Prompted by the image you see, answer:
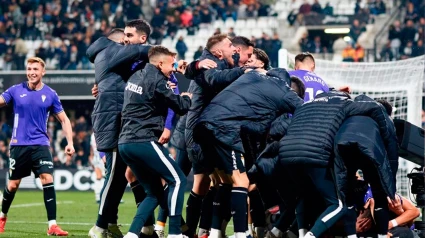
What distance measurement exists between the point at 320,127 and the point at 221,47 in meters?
1.55

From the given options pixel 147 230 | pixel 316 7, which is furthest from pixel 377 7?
pixel 147 230

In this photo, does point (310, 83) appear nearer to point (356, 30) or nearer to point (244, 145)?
point (244, 145)

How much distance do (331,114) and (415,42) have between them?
18.8 metres

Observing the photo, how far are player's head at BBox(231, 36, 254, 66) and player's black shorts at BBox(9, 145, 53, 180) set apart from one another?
3283 mm

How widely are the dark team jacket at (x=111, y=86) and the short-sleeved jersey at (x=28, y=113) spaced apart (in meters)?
2.01

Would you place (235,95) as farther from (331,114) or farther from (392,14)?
(392,14)

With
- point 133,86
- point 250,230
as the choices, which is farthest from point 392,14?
point 133,86

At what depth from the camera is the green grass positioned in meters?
11.6

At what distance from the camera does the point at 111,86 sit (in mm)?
9445

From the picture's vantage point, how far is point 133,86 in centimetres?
854

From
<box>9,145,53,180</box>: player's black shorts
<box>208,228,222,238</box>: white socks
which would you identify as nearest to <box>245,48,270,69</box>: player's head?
<box>208,228,222,238</box>: white socks

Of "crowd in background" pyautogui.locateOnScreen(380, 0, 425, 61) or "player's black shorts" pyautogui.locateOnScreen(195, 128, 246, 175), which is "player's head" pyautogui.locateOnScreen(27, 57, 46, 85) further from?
"crowd in background" pyautogui.locateOnScreen(380, 0, 425, 61)

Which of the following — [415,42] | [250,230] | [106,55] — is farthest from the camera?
[415,42]

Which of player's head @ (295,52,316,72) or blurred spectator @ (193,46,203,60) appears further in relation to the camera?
blurred spectator @ (193,46,203,60)
